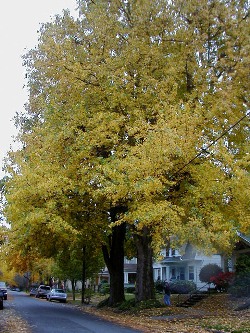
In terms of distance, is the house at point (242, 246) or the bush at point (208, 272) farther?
the bush at point (208, 272)

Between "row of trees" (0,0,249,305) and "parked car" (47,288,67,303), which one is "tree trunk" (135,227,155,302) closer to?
"row of trees" (0,0,249,305)

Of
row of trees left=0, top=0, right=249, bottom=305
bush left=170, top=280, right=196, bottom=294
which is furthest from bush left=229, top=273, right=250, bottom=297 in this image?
bush left=170, top=280, right=196, bottom=294

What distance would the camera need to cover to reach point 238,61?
21.1m

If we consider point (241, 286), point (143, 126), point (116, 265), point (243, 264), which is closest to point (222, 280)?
point (243, 264)

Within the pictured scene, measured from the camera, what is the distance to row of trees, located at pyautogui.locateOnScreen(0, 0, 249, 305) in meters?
19.1

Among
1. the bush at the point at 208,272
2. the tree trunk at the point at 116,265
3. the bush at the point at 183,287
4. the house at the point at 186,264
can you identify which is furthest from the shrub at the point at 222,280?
the house at the point at 186,264

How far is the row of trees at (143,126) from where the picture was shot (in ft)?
62.7

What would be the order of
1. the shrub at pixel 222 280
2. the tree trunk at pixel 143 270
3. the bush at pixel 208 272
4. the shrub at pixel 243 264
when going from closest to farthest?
1. the tree trunk at pixel 143 270
2. the shrub at pixel 243 264
3. the shrub at pixel 222 280
4. the bush at pixel 208 272

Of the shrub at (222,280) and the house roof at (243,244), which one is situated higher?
the house roof at (243,244)

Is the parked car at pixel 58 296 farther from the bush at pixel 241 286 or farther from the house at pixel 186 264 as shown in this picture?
the bush at pixel 241 286

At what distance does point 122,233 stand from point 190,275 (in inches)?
828

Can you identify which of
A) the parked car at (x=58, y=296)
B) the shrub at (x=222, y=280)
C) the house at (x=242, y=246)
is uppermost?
the house at (x=242, y=246)

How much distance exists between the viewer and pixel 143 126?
65.3 feet

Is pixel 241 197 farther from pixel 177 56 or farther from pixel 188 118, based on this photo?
pixel 177 56
